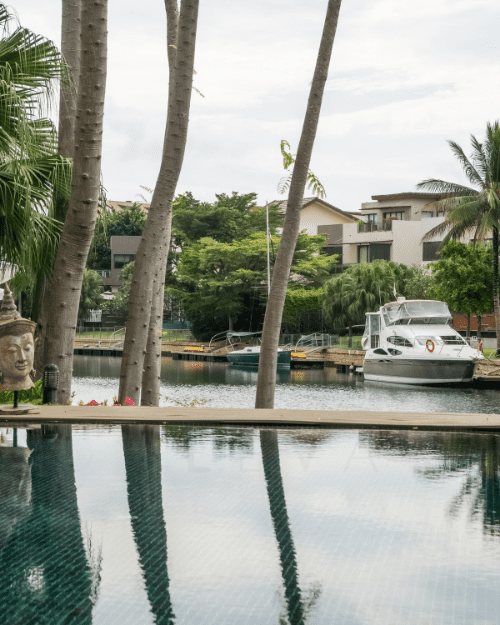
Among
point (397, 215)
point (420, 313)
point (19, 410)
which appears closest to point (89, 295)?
point (397, 215)

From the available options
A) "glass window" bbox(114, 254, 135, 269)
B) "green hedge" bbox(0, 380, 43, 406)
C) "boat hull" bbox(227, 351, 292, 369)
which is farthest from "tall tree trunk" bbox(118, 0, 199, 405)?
"glass window" bbox(114, 254, 135, 269)

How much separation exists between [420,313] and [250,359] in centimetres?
1247

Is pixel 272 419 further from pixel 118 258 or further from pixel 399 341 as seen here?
pixel 118 258

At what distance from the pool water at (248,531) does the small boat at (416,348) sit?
27517 millimetres

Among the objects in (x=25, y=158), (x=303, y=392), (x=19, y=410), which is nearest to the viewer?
(x=19, y=410)

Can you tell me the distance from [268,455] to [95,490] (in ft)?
4.48

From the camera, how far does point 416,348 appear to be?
111ft

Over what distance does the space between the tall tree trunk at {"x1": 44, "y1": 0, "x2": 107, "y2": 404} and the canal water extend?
10330 mm

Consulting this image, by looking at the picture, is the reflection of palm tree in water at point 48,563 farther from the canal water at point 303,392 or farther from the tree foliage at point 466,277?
the tree foliage at point 466,277

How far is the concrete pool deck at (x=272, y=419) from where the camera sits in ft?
21.2

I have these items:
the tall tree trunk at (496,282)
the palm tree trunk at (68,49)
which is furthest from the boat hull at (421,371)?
the palm tree trunk at (68,49)

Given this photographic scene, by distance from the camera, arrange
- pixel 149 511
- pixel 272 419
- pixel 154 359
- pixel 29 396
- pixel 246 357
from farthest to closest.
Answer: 1. pixel 246 357
2. pixel 154 359
3. pixel 29 396
4. pixel 272 419
5. pixel 149 511

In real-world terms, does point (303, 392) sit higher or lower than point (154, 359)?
lower

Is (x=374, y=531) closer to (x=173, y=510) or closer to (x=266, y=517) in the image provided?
(x=266, y=517)
